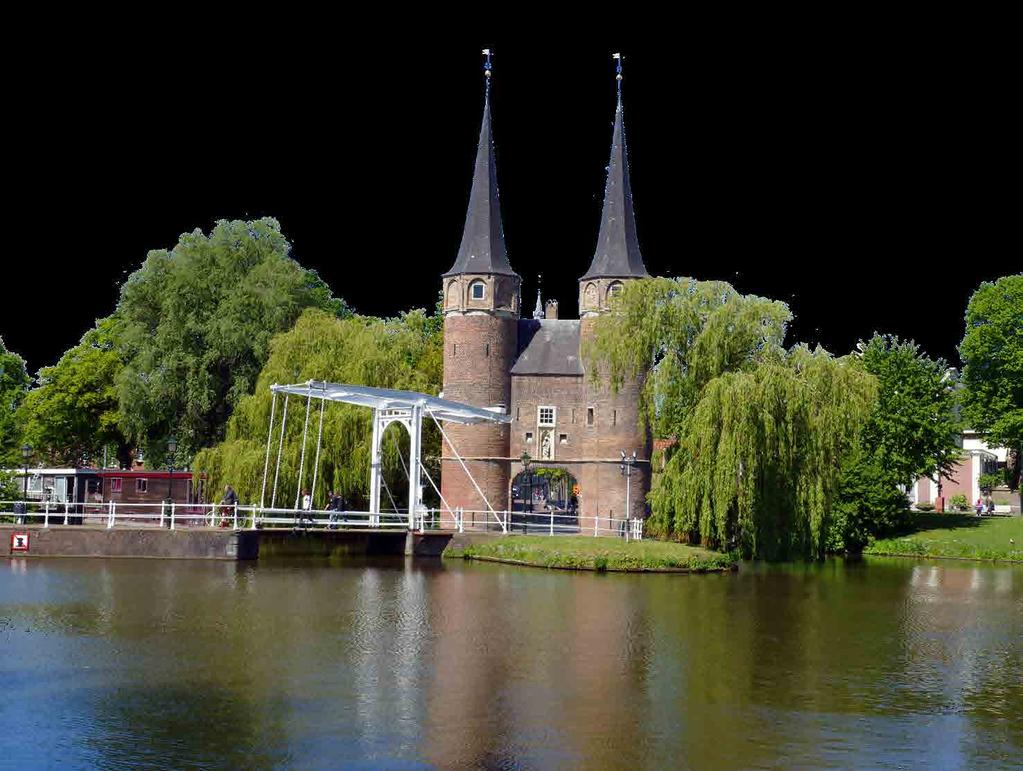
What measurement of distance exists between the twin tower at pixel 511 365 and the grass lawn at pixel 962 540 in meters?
11.0

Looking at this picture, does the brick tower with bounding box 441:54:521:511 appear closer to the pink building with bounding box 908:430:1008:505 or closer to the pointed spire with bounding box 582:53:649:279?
the pointed spire with bounding box 582:53:649:279

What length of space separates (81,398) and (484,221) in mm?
20566

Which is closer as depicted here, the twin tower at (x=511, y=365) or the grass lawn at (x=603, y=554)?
the grass lawn at (x=603, y=554)

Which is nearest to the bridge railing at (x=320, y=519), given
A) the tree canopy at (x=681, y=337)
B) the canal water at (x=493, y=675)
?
the canal water at (x=493, y=675)

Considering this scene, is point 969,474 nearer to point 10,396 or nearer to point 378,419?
point 378,419

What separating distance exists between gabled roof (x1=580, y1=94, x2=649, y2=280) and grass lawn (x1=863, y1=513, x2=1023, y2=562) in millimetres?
15203

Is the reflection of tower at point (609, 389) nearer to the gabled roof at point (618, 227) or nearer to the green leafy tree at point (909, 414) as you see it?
the gabled roof at point (618, 227)

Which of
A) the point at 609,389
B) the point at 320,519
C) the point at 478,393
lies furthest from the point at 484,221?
the point at 320,519

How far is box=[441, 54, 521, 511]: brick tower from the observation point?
163 ft

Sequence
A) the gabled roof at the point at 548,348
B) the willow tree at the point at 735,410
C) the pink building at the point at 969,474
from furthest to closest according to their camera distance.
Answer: the pink building at the point at 969,474 → the gabled roof at the point at 548,348 → the willow tree at the point at 735,410

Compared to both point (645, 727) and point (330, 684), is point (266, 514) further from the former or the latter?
point (645, 727)

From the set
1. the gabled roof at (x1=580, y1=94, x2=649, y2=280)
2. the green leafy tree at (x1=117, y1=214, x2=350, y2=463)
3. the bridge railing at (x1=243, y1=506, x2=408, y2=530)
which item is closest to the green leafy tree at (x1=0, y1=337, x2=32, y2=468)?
the green leafy tree at (x1=117, y1=214, x2=350, y2=463)

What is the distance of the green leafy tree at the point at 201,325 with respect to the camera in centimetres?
5106

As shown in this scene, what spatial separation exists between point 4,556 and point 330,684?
2276 centimetres
